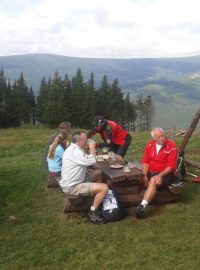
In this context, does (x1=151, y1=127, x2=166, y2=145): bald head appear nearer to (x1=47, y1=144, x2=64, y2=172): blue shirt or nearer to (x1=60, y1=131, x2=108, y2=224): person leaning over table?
(x1=60, y1=131, x2=108, y2=224): person leaning over table

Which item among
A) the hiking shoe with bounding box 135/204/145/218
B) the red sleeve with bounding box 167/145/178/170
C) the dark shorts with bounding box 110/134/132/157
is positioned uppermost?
the red sleeve with bounding box 167/145/178/170

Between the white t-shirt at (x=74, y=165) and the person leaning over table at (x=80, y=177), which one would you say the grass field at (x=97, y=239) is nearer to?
the person leaning over table at (x=80, y=177)

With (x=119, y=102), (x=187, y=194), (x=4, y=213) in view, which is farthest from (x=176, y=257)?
(x=119, y=102)

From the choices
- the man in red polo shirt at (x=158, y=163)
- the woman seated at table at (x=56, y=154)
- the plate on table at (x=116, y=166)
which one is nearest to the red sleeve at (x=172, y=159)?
the man in red polo shirt at (x=158, y=163)

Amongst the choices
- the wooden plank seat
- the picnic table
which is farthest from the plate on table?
the wooden plank seat

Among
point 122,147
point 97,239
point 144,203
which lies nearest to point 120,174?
point 144,203

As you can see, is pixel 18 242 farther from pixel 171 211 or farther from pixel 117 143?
pixel 117 143

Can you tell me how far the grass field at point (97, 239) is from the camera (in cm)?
766

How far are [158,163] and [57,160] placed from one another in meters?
3.51

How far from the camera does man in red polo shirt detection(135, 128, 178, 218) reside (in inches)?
A: 396

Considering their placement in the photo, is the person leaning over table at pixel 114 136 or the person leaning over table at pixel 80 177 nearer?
the person leaning over table at pixel 80 177

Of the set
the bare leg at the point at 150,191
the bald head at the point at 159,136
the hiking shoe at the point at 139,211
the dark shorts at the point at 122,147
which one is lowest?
the hiking shoe at the point at 139,211

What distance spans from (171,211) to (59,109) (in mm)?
Result: 79575

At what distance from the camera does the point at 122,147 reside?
43.0ft
